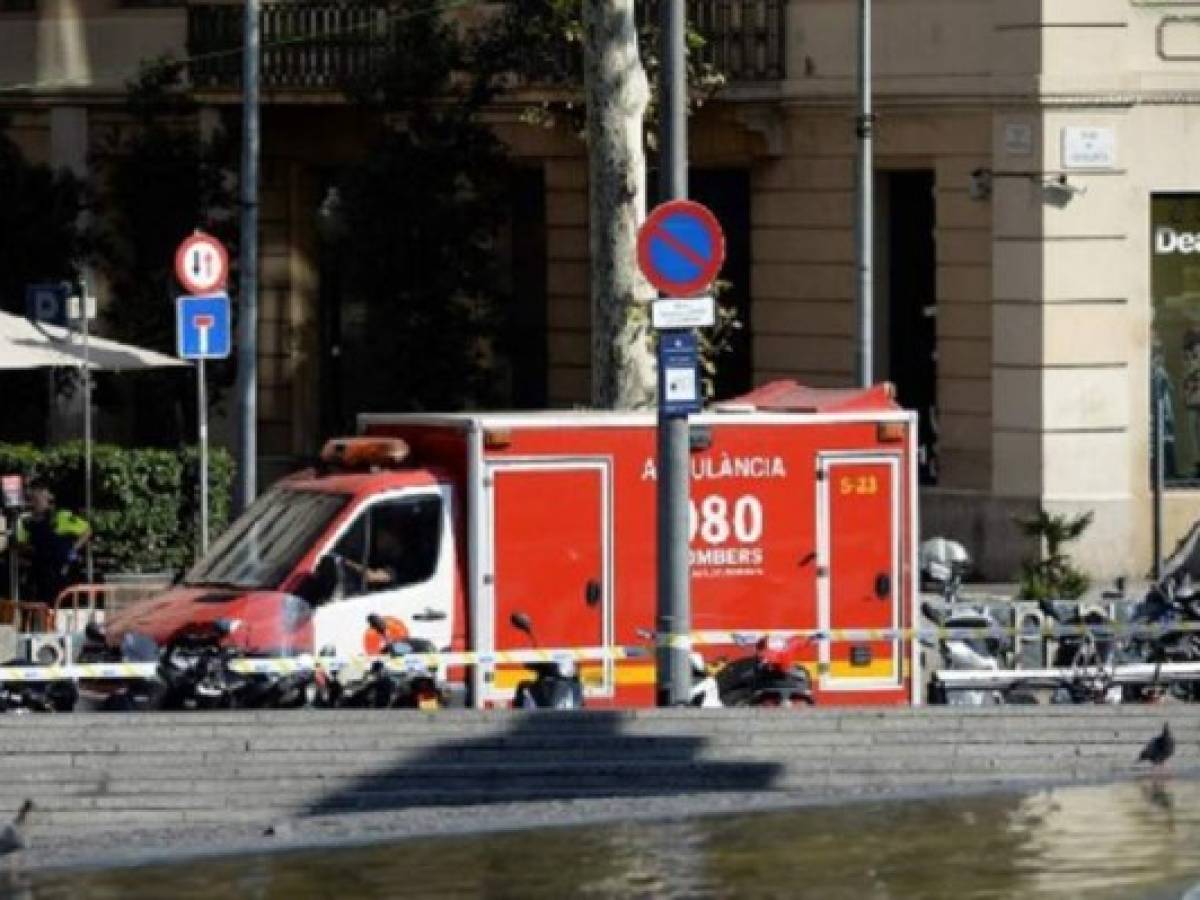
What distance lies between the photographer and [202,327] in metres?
33.0

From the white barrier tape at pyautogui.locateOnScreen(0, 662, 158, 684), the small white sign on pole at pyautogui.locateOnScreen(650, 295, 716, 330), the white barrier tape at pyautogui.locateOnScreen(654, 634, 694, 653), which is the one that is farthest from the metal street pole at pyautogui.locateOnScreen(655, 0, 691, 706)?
the white barrier tape at pyautogui.locateOnScreen(0, 662, 158, 684)

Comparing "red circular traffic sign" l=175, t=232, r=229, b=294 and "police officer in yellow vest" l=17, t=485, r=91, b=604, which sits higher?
"red circular traffic sign" l=175, t=232, r=229, b=294

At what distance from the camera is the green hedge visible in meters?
35.0

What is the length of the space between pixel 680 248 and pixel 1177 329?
16273mm

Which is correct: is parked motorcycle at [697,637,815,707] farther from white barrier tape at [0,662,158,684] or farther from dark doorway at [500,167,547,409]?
dark doorway at [500,167,547,409]

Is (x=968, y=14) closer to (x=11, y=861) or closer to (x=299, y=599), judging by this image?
(x=299, y=599)

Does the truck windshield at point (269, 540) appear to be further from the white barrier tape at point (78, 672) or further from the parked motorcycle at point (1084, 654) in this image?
the parked motorcycle at point (1084, 654)

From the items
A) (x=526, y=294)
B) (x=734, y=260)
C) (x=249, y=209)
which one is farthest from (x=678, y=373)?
(x=526, y=294)

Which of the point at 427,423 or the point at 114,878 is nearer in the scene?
the point at 114,878

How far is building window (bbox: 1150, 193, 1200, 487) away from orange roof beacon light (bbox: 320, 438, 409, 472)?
1440 cm

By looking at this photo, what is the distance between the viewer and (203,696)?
21.5 m

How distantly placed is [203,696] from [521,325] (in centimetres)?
2175

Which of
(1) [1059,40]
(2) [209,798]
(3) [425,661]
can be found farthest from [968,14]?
(2) [209,798]

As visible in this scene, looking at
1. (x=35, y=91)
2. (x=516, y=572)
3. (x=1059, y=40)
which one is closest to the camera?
(x=516, y=572)
